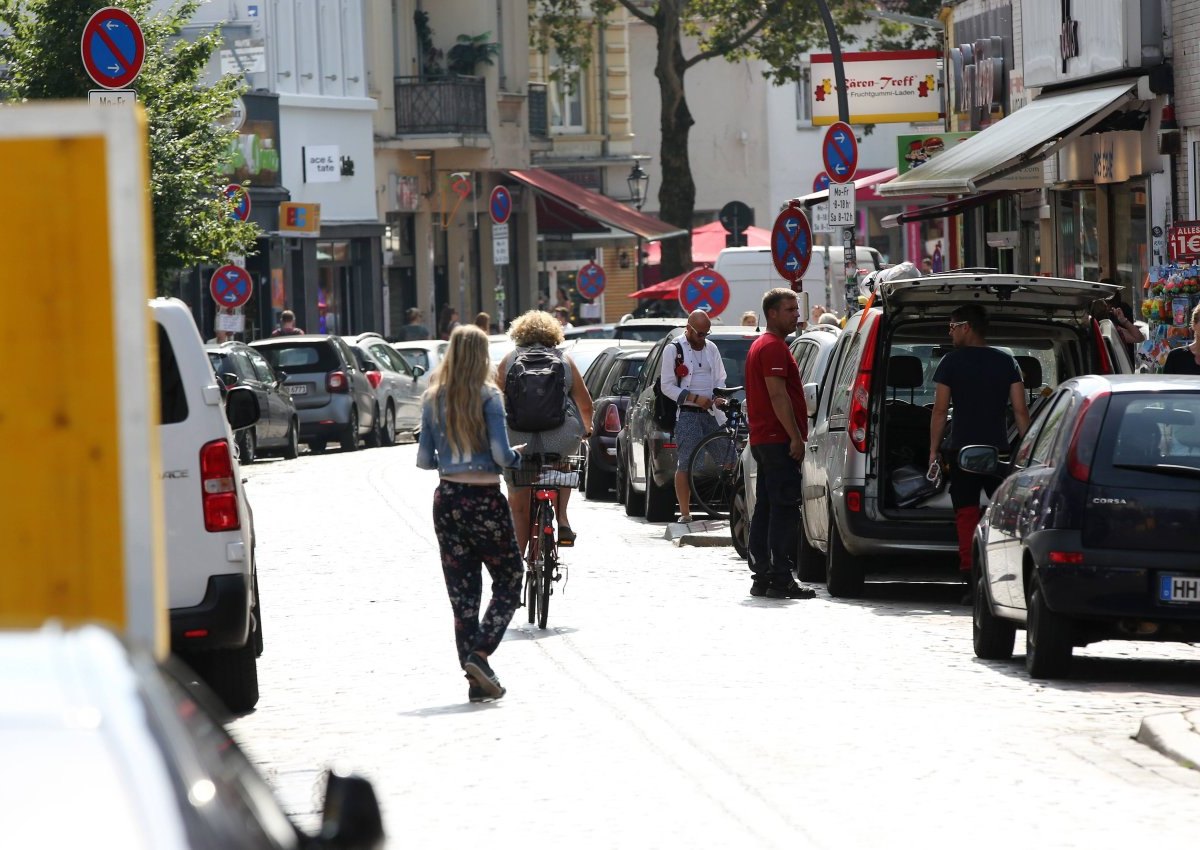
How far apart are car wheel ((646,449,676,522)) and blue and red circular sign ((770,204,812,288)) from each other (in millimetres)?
5628

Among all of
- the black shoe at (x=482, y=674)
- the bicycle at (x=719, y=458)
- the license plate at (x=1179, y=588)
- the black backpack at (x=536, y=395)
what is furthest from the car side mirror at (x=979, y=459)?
the bicycle at (x=719, y=458)

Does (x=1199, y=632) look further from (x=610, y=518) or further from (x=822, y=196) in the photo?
(x=822, y=196)

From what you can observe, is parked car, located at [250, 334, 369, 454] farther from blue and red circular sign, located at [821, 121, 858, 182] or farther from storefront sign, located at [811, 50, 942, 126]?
blue and red circular sign, located at [821, 121, 858, 182]

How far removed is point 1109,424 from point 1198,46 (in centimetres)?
1493

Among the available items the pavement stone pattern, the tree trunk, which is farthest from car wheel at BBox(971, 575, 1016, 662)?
the tree trunk

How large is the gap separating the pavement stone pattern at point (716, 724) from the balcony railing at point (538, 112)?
48.9 metres

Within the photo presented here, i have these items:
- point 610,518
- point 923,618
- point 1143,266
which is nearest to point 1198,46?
point 1143,266

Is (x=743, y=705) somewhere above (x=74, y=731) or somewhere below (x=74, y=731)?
below

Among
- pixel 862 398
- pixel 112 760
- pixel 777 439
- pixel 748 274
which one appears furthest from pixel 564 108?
pixel 112 760

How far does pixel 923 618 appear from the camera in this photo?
1446cm

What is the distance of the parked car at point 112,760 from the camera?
3080 millimetres

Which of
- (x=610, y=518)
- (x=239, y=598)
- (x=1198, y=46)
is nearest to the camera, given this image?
(x=239, y=598)

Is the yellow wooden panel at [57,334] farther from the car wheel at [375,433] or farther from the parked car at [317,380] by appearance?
the car wheel at [375,433]

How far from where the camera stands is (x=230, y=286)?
121 feet
